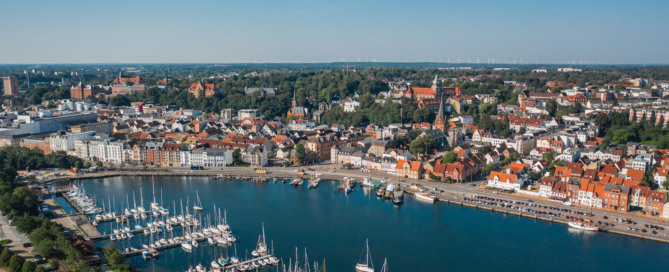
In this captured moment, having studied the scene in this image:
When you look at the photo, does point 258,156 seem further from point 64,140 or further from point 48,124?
point 48,124

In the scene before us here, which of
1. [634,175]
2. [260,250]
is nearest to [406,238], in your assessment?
[260,250]

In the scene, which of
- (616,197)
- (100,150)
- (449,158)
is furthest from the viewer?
(100,150)

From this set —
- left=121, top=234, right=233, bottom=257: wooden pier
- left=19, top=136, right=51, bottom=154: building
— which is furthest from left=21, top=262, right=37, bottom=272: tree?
left=19, top=136, right=51, bottom=154: building

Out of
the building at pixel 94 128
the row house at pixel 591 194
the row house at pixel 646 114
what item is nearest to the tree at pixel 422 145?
the row house at pixel 591 194

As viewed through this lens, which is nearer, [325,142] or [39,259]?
[39,259]

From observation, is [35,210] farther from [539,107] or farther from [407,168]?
[539,107]

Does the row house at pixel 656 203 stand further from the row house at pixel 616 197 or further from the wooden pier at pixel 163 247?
the wooden pier at pixel 163 247

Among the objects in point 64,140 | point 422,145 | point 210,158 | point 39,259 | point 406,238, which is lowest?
point 406,238

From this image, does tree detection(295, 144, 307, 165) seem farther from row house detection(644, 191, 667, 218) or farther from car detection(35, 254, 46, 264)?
row house detection(644, 191, 667, 218)
